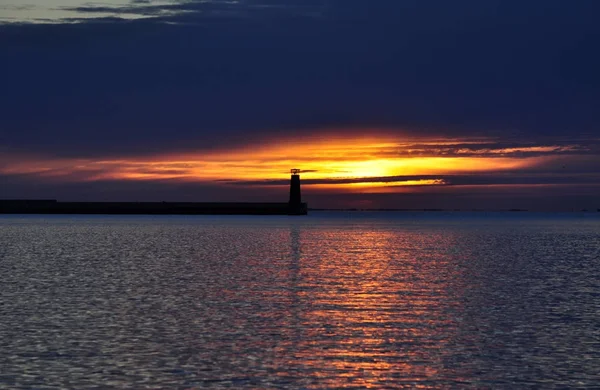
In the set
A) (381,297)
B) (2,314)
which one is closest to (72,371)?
(2,314)

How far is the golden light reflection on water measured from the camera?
2094cm

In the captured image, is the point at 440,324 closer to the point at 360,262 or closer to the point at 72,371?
the point at 72,371

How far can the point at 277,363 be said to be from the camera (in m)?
21.8

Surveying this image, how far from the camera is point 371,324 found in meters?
28.7

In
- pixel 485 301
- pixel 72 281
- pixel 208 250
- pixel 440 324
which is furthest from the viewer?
pixel 208 250

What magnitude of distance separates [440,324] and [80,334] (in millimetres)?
11120

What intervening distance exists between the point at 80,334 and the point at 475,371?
11.5 m

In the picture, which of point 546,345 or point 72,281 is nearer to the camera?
point 546,345

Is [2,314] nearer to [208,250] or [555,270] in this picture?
[555,270]

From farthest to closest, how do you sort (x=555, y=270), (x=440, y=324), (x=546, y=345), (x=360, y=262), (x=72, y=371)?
(x=360, y=262) < (x=555, y=270) < (x=440, y=324) < (x=546, y=345) < (x=72, y=371)

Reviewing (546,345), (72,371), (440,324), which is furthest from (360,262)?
(72,371)

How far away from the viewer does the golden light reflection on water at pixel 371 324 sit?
20.9m

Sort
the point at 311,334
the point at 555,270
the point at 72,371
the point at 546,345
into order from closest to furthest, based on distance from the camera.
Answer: the point at 72,371, the point at 546,345, the point at 311,334, the point at 555,270

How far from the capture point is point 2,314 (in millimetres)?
30484
